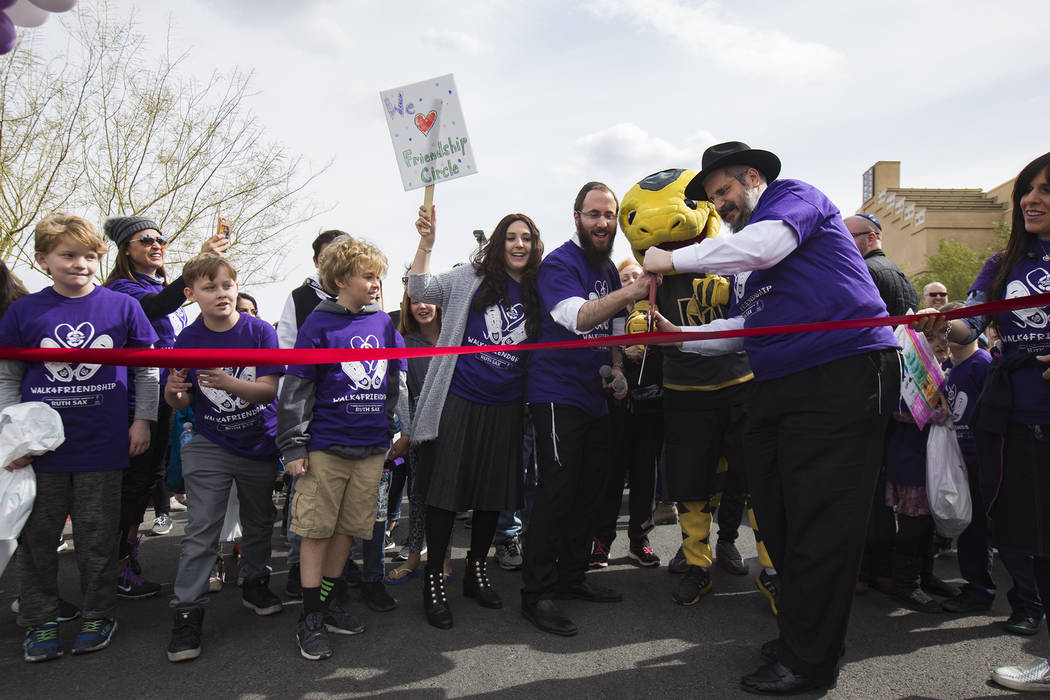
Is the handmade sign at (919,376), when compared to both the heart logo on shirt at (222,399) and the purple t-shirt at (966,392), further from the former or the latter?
the heart logo on shirt at (222,399)

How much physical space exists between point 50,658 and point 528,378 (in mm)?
2511

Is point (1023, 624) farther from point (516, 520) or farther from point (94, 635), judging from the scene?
point (94, 635)

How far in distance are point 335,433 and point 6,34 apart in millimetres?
1887

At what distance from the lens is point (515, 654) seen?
3.10 metres

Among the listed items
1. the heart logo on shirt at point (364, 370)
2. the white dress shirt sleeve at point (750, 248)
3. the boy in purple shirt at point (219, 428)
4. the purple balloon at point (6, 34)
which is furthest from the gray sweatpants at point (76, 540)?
the white dress shirt sleeve at point (750, 248)

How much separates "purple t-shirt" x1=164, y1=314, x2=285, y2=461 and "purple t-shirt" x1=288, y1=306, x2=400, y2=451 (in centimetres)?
33

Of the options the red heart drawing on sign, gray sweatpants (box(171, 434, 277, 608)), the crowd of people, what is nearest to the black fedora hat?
the crowd of people

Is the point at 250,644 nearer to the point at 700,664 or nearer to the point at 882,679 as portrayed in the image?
the point at 700,664

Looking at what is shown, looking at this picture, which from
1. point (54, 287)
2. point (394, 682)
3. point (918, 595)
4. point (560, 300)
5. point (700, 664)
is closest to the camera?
point (394, 682)

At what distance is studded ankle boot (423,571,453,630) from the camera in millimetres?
3432

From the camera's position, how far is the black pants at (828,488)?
8.43 ft

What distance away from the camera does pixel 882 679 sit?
2852 mm

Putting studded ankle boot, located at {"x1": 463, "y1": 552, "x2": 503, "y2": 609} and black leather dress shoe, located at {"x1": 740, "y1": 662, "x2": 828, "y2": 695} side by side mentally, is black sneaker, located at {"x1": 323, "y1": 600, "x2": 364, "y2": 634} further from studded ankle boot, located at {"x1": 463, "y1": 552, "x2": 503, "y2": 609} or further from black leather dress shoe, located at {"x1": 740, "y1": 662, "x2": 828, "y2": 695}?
black leather dress shoe, located at {"x1": 740, "y1": 662, "x2": 828, "y2": 695}

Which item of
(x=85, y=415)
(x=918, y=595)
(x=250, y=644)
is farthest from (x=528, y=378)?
(x=918, y=595)
